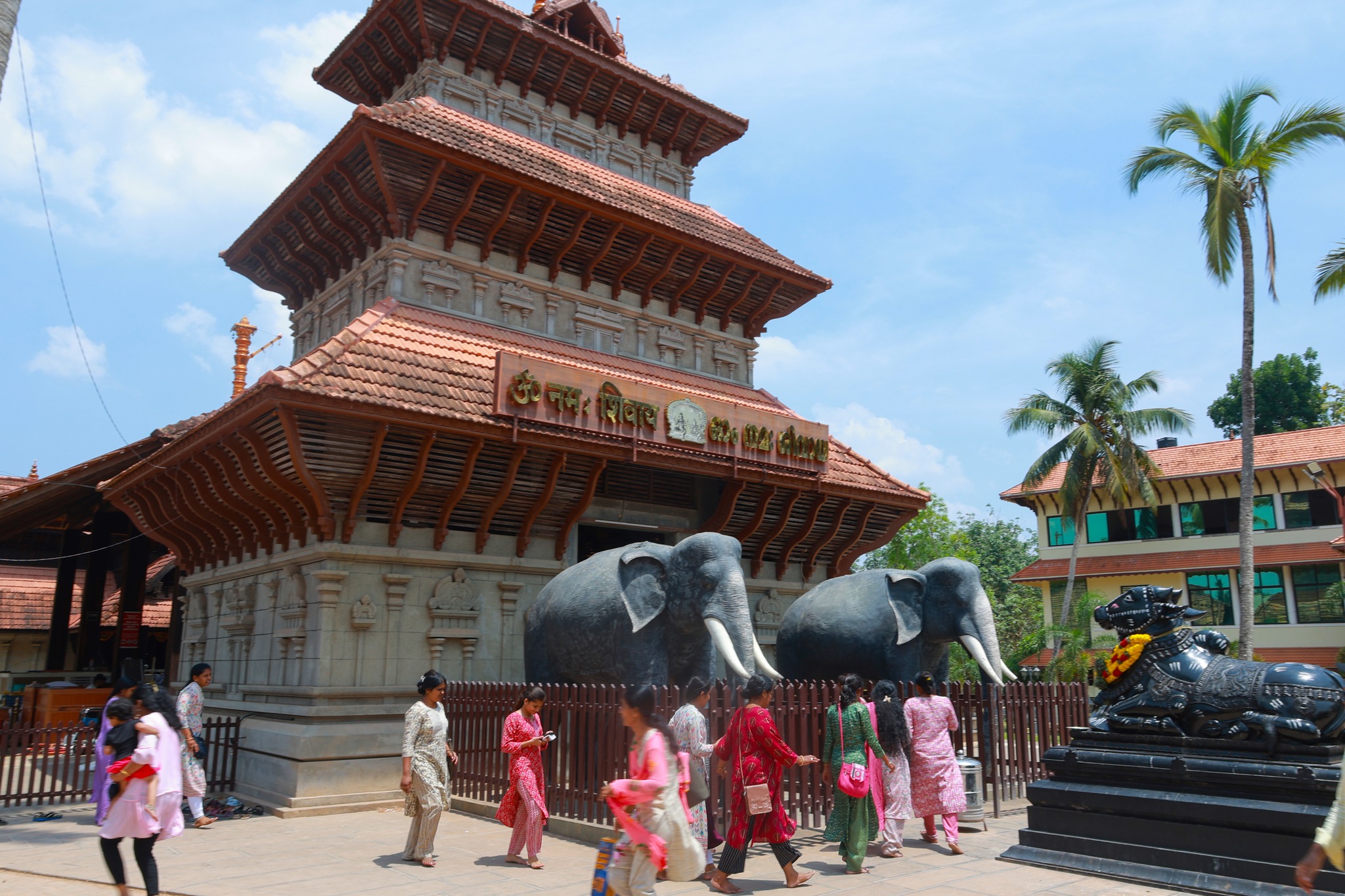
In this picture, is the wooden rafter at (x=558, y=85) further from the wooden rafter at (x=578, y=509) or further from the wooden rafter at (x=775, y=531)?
the wooden rafter at (x=775, y=531)

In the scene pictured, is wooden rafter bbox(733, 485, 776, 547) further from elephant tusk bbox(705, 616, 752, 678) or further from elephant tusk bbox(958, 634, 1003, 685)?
elephant tusk bbox(705, 616, 752, 678)

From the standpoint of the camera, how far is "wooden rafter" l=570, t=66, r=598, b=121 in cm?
1983

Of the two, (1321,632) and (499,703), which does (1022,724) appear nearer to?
(499,703)

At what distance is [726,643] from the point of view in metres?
9.84

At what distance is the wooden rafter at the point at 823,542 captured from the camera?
17766 mm

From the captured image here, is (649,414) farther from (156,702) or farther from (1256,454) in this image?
(1256,454)

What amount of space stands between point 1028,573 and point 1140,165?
16785mm

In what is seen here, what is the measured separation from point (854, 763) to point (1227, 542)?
29.0m

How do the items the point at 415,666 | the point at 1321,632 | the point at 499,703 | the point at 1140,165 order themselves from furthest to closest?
the point at 1321,632, the point at 1140,165, the point at 415,666, the point at 499,703

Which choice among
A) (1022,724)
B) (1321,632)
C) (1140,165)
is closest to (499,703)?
(1022,724)

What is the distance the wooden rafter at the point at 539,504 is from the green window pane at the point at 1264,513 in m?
26.6

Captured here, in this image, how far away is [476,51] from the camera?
18266 mm

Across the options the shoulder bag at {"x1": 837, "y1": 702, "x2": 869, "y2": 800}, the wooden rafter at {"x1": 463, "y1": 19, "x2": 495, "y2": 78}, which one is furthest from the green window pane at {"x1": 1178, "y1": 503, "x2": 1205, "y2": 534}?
the shoulder bag at {"x1": 837, "y1": 702, "x2": 869, "y2": 800}

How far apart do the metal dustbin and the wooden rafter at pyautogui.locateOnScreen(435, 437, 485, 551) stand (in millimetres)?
7365
